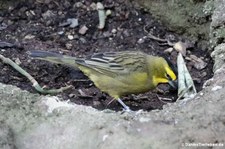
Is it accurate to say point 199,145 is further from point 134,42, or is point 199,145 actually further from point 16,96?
point 134,42

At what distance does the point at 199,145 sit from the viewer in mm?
3689

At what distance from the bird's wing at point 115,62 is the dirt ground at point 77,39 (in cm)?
19

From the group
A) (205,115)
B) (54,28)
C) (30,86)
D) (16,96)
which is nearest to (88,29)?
(54,28)

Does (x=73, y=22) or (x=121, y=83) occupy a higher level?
(x=73, y=22)

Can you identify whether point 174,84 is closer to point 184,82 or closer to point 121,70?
point 184,82

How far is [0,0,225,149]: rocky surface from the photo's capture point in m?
3.72

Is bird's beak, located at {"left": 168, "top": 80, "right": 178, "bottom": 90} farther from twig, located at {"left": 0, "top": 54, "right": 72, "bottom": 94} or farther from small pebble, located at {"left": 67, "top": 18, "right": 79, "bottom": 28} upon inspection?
small pebble, located at {"left": 67, "top": 18, "right": 79, "bottom": 28}

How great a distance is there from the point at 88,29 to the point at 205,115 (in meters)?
2.46

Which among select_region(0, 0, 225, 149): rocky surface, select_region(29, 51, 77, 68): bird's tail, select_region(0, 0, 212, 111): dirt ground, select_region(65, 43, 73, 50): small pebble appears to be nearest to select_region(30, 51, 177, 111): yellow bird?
Result: select_region(29, 51, 77, 68): bird's tail

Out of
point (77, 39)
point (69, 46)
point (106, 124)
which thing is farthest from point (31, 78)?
point (106, 124)

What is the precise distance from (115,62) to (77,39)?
685 mm

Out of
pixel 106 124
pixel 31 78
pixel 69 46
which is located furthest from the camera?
pixel 69 46

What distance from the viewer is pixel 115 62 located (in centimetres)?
534

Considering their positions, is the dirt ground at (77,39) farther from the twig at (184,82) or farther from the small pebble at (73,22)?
the twig at (184,82)
